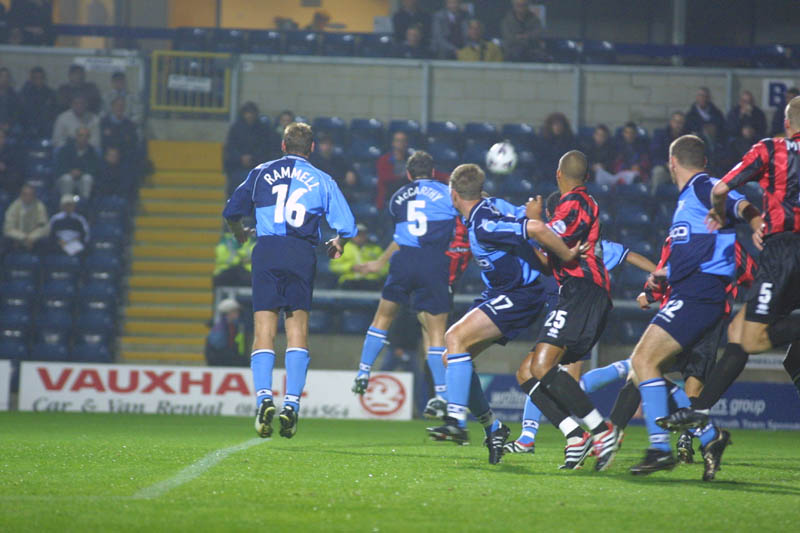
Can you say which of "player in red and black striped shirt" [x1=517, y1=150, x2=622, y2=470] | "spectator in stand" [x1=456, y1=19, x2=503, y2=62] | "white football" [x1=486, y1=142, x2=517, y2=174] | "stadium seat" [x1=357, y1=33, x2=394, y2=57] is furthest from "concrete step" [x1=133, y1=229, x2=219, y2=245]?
"player in red and black striped shirt" [x1=517, y1=150, x2=622, y2=470]

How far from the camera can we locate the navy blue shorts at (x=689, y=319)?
20.9ft

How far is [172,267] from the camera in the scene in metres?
17.9

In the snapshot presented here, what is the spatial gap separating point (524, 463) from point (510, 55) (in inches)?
522

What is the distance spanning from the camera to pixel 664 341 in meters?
6.41

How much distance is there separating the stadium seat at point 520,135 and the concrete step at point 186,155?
205 inches

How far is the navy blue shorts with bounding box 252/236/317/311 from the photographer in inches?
323

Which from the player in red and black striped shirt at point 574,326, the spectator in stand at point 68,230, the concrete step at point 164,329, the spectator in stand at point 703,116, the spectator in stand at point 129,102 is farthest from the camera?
the spectator in stand at point 129,102

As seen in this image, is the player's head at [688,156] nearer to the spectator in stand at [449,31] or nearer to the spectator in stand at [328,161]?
the spectator in stand at [328,161]

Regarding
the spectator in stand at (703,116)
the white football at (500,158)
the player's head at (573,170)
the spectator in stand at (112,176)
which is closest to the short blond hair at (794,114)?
the player's head at (573,170)

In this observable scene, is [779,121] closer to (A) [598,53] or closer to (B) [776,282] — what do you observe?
(A) [598,53]

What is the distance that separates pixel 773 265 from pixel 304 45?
14.6 m

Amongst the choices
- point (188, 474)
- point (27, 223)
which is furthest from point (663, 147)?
point (188, 474)

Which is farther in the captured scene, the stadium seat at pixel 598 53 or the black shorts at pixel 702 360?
the stadium seat at pixel 598 53

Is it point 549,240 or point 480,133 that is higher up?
point 480,133
